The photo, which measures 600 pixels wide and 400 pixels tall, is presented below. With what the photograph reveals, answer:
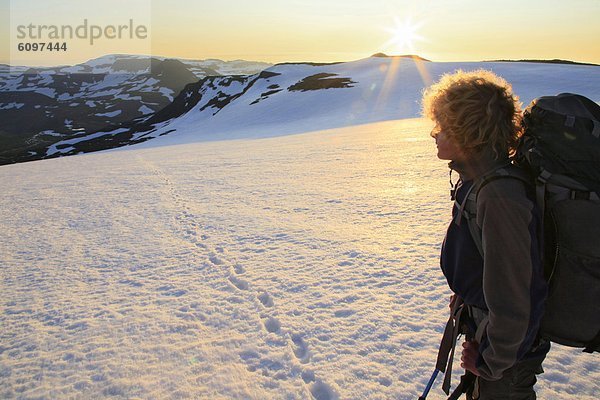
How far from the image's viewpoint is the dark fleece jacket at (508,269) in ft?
4.93

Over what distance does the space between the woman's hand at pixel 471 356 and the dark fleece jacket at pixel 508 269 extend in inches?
1.6

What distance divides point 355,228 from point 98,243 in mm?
4944

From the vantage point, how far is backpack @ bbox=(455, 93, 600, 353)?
1517 mm

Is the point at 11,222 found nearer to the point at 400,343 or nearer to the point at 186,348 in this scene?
the point at 186,348

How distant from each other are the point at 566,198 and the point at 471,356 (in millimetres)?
871

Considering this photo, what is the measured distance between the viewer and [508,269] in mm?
1529

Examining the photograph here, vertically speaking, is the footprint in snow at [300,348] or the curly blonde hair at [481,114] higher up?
the curly blonde hair at [481,114]

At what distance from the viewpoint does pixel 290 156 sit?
15617mm

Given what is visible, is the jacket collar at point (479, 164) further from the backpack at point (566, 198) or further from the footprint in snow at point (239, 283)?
the footprint in snow at point (239, 283)

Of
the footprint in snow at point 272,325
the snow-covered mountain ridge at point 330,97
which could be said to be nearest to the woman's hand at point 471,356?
the footprint in snow at point 272,325

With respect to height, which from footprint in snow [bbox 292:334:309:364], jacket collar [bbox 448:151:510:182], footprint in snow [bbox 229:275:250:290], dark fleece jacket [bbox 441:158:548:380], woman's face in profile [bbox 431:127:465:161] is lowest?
footprint in snow [bbox 229:275:250:290]

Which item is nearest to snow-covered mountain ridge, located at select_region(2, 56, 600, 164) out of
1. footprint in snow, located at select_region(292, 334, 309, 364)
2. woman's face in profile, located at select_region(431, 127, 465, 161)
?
footprint in snow, located at select_region(292, 334, 309, 364)

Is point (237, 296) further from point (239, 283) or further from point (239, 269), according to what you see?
point (239, 269)

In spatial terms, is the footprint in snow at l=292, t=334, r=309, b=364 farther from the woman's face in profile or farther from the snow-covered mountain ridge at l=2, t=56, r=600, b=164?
the snow-covered mountain ridge at l=2, t=56, r=600, b=164
